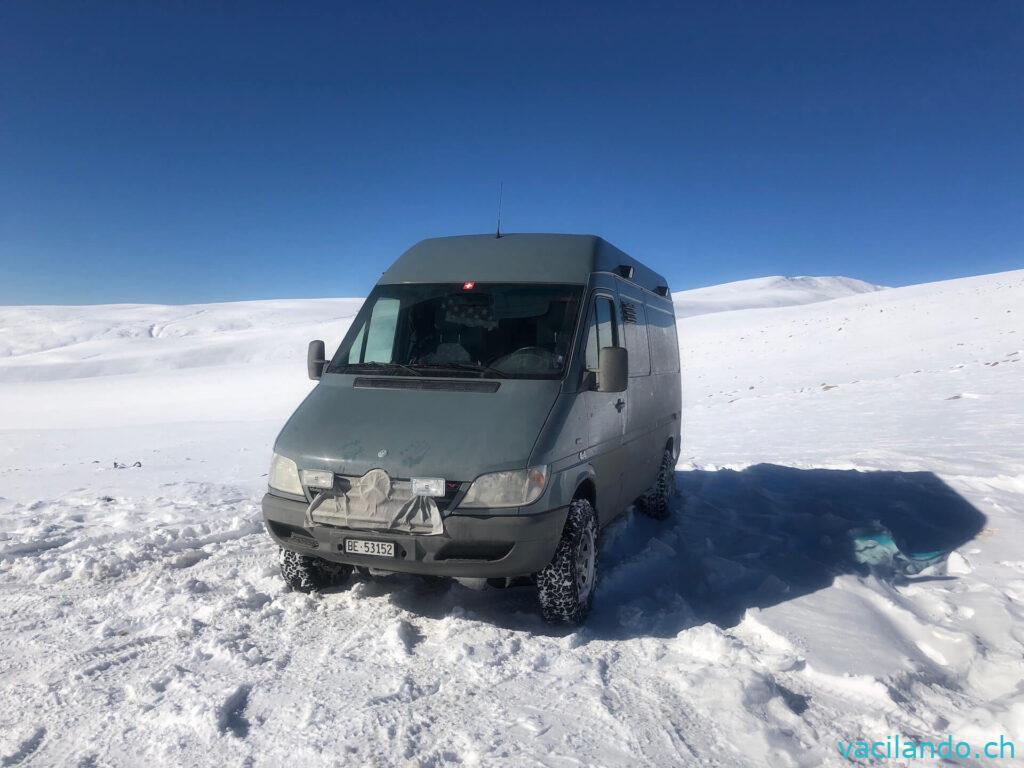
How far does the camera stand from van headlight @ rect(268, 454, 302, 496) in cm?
457

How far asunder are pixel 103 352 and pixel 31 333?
44476 millimetres

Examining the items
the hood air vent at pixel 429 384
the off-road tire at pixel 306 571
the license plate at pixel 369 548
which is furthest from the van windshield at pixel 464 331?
the off-road tire at pixel 306 571

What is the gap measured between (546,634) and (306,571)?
1742mm

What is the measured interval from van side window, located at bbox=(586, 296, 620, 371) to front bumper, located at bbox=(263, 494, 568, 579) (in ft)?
4.06

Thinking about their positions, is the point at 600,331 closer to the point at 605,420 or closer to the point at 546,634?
the point at 605,420

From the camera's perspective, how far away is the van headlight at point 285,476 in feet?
15.0

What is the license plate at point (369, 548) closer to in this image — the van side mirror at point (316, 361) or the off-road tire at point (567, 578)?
the off-road tire at point (567, 578)

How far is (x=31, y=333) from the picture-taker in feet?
293

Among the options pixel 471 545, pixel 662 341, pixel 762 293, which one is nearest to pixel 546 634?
pixel 471 545

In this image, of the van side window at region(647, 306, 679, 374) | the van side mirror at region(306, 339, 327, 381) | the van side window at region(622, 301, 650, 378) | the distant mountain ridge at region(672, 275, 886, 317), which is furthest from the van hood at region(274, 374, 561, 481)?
the distant mountain ridge at region(672, 275, 886, 317)

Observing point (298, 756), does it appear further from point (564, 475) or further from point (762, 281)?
point (762, 281)

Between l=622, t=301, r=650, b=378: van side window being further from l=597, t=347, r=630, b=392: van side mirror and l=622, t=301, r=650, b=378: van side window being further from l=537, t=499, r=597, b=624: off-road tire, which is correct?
l=537, t=499, r=597, b=624: off-road tire

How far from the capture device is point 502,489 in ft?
13.8

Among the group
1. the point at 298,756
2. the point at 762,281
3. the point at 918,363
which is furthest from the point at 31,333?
the point at 762,281
